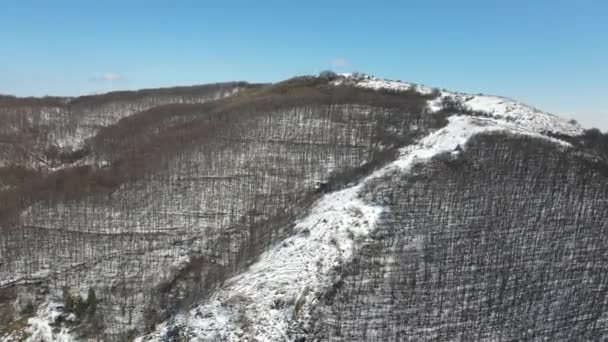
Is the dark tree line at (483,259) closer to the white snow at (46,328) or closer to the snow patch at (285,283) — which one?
the snow patch at (285,283)

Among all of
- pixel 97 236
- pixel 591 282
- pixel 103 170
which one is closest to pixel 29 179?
pixel 103 170

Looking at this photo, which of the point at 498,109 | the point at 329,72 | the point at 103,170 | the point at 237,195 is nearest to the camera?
the point at 237,195

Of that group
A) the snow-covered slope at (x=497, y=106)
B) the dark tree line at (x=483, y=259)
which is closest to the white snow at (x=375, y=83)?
the snow-covered slope at (x=497, y=106)

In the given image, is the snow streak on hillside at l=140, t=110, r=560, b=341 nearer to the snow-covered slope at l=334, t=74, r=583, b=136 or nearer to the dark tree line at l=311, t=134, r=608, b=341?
the dark tree line at l=311, t=134, r=608, b=341

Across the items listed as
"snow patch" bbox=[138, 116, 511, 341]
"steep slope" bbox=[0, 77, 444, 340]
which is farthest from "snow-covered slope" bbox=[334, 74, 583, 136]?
"snow patch" bbox=[138, 116, 511, 341]

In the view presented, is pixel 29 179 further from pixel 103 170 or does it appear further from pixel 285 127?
pixel 285 127

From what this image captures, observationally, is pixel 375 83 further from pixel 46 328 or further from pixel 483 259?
pixel 46 328
